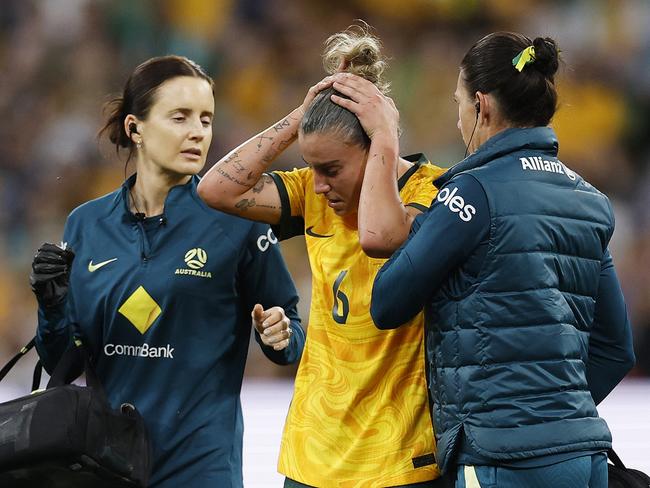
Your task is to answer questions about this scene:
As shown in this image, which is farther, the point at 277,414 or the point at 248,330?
the point at 277,414

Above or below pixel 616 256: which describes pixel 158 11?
above

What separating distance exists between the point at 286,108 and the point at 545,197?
6.50m

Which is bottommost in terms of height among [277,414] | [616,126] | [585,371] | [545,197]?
[585,371]

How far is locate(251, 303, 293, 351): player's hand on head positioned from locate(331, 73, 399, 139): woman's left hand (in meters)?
0.60

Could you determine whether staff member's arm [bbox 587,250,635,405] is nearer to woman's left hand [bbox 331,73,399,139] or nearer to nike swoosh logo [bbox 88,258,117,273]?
woman's left hand [bbox 331,73,399,139]

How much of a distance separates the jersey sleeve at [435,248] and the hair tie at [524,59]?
0.92 ft

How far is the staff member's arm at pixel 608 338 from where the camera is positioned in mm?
2857

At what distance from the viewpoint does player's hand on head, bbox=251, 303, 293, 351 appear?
10.4 feet

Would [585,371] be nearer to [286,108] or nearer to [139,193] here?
[139,193]

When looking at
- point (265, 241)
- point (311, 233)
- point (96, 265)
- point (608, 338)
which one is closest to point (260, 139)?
point (311, 233)

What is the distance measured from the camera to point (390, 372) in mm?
2893

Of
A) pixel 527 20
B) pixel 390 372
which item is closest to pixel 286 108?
pixel 527 20

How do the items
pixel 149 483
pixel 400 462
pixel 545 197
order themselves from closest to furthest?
1. pixel 545 197
2. pixel 400 462
3. pixel 149 483

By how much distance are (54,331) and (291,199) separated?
2.55ft
